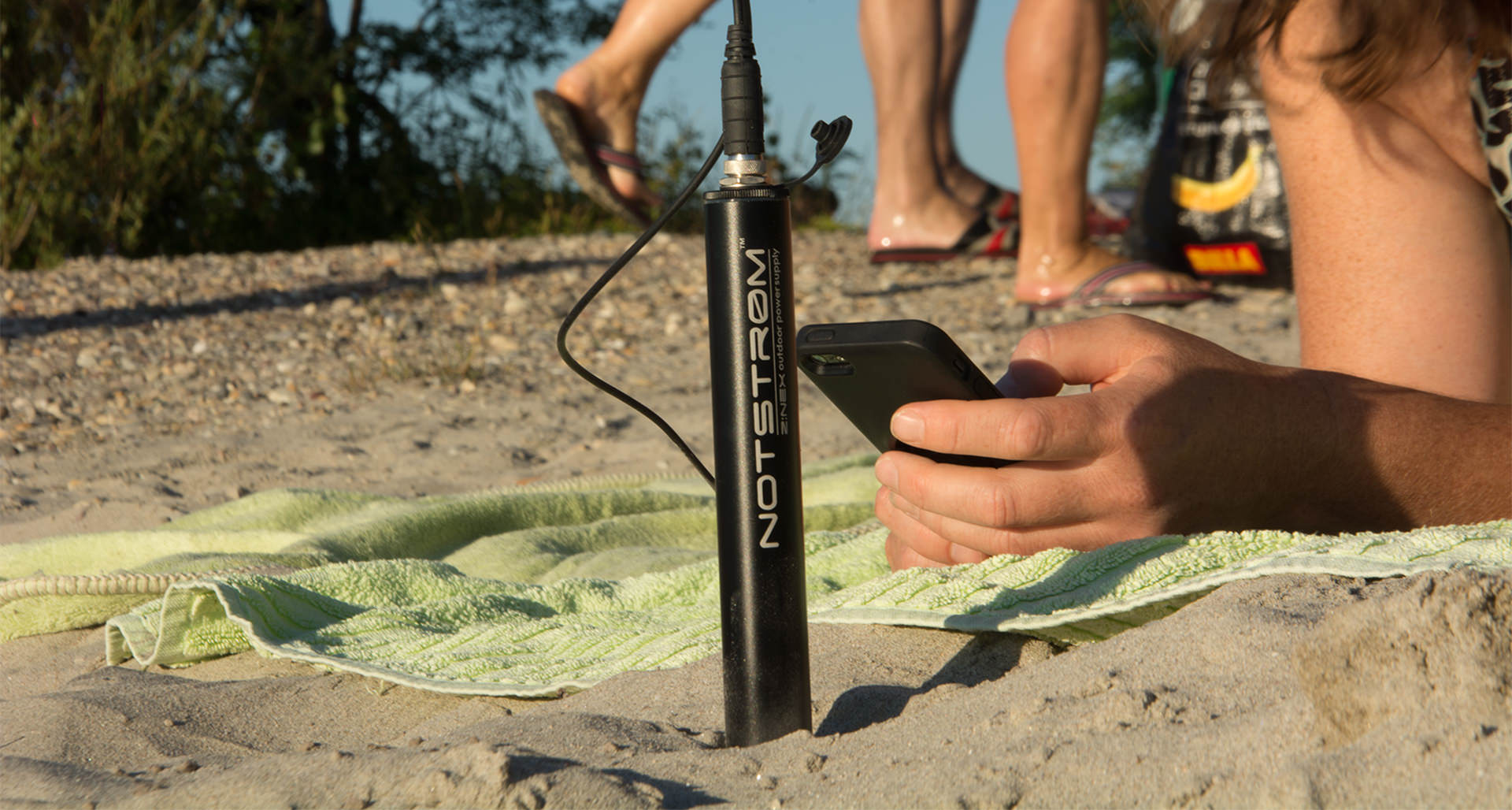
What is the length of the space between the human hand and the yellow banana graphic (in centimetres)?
374

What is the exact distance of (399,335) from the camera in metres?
4.62

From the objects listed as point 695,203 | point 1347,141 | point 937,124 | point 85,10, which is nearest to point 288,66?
point 85,10

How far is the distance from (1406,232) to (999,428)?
3.44ft

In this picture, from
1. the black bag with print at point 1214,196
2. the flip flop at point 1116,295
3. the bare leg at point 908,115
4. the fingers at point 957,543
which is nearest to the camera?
the fingers at point 957,543

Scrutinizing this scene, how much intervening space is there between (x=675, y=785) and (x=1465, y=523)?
1.21 m

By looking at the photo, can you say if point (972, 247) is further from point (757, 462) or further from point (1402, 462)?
point (757, 462)

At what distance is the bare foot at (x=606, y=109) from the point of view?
11.7 ft

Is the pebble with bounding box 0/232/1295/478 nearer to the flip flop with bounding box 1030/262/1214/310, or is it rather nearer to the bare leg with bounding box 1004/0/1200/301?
the flip flop with bounding box 1030/262/1214/310

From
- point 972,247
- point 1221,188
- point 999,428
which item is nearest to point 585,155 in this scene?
point 972,247

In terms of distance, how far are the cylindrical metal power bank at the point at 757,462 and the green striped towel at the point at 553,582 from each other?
1.13ft

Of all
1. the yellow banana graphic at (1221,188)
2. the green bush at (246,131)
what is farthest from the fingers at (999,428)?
the green bush at (246,131)

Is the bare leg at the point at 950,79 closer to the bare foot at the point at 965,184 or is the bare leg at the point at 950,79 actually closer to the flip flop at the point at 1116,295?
the bare foot at the point at 965,184

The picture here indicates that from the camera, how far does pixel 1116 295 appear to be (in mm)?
4645

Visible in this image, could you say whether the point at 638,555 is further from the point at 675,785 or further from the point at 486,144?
the point at 486,144
